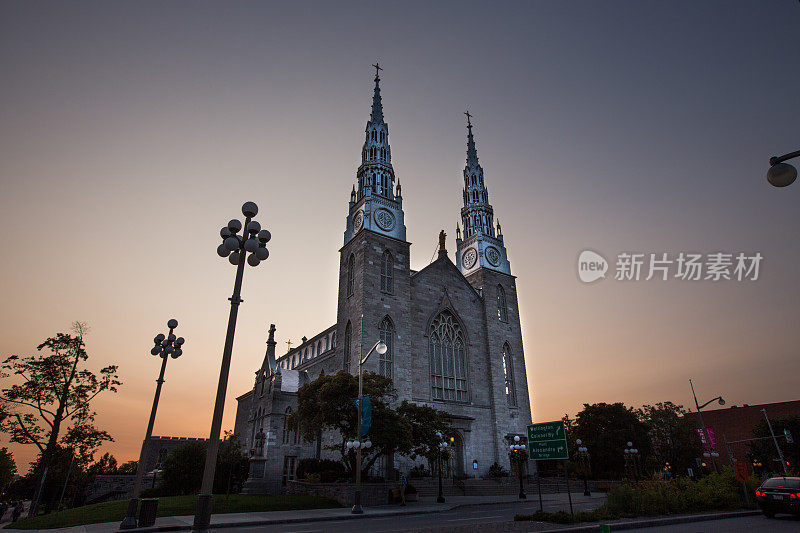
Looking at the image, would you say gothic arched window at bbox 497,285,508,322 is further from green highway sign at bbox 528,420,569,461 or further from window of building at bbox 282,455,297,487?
green highway sign at bbox 528,420,569,461

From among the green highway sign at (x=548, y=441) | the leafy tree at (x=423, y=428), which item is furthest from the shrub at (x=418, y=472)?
the green highway sign at (x=548, y=441)

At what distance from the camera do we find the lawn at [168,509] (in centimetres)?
1750

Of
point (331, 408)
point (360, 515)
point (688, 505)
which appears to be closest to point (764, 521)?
point (688, 505)

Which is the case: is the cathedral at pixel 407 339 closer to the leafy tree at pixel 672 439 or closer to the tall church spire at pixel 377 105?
the tall church spire at pixel 377 105

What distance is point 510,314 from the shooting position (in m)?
50.5

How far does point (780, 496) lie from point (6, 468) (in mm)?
103545

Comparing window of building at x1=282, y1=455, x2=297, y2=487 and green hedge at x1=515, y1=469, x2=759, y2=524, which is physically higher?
window of building at x1=282, y1=455, x2=297, y2=487

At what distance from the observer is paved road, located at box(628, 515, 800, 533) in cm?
1339

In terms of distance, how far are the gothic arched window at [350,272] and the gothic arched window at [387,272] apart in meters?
2.81

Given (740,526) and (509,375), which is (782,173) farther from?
(509,375)

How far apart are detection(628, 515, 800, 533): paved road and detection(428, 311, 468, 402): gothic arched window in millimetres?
26841

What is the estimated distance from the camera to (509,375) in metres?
47.4

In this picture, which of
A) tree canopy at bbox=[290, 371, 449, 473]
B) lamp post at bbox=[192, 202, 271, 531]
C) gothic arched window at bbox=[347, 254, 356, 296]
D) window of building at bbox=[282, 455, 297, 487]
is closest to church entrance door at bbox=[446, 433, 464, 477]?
tree canopy at bbox=[290, 371, 449, 473]

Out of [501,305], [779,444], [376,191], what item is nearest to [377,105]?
[376,191]
